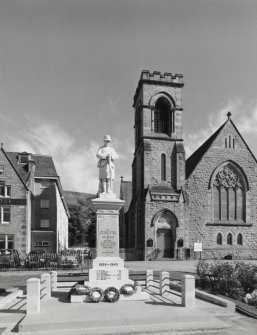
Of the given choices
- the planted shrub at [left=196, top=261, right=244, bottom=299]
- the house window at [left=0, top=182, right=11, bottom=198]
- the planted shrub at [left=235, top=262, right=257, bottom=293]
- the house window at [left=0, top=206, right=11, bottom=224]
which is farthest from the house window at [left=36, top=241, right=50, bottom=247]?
the planted shrub at [left=235, top=262, right=257, bottom=293]

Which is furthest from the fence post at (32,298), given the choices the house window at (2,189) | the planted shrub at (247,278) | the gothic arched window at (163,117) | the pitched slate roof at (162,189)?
the gothic arched window at (163,117)

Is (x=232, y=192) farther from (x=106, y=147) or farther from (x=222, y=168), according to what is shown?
(x=106, y=147)

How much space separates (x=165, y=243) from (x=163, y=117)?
1412cm

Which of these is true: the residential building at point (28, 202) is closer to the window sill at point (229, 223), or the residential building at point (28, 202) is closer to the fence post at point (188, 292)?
the window sill at point (229, 223)

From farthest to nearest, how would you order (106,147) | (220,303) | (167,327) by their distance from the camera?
(106,147), (220,303), (167,327)

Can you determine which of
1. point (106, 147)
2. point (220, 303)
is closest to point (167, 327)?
point (220, 303)

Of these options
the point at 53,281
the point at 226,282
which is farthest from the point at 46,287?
the point at 226,282

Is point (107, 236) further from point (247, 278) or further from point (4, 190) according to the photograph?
point (4, 190)

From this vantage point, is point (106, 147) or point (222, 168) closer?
point (106, 147)

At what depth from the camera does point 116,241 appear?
13016mm

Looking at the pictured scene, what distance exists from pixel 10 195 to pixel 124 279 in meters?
23.7

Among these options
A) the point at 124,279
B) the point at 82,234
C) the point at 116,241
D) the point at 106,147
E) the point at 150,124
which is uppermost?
the point at 150,124

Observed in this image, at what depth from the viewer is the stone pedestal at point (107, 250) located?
1252cm

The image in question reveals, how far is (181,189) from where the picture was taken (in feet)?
125
